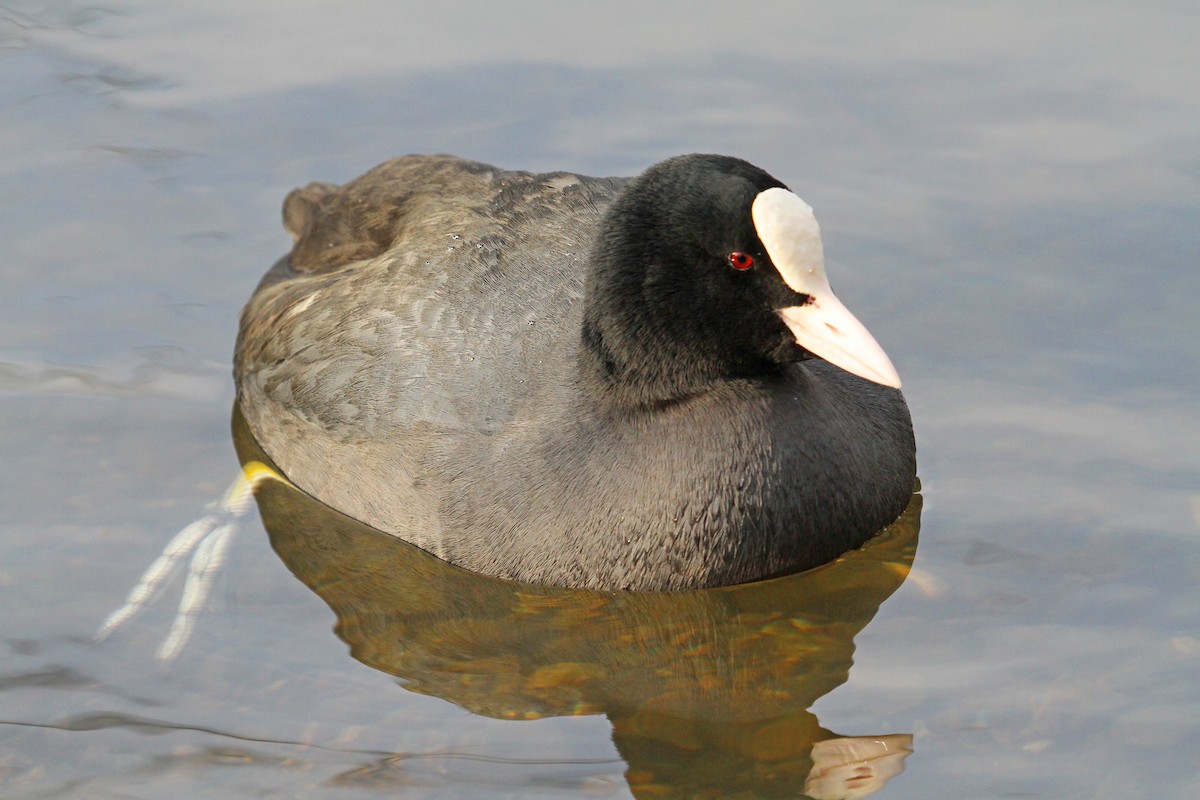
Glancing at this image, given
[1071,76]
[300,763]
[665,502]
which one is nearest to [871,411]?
[665,502]

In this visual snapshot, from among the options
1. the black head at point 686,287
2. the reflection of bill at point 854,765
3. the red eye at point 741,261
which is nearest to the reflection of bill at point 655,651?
the reflection of bill at point 854,765

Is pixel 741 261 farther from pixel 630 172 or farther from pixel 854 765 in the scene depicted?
pixel 630 172

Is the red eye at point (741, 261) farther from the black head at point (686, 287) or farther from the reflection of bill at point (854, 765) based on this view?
the reflection of bill at point (854, 765)

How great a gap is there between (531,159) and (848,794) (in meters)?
3.73

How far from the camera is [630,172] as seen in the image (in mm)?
7004

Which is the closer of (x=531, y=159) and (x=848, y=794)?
(x=848, y=794)

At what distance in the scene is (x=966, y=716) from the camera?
4.34 m

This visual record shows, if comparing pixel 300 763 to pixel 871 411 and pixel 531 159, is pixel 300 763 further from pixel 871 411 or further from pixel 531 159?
pixel 531 159

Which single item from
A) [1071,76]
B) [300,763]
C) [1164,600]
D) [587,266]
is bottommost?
[300,763]

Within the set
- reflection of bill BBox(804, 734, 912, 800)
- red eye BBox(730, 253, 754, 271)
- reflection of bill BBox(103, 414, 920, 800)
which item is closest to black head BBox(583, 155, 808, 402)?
red eye BBox(730, 253, 754, 271)

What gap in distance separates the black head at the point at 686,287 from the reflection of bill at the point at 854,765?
1.11m

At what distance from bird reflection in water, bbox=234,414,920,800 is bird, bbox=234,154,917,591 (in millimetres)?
90

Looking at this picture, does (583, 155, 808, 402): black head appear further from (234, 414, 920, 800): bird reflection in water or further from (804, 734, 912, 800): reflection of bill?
(804, 734, 912, 800): reflection of bill

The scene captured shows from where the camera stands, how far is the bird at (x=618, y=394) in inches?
182
